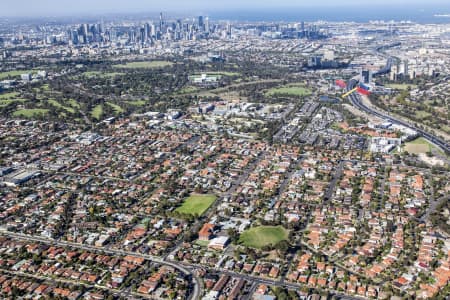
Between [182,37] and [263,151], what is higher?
[182,37]

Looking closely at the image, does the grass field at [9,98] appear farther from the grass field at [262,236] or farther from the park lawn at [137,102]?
the grass field at [262,236]

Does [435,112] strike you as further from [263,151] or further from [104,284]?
[104,284]

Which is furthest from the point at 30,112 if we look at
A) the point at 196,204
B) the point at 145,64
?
the point at 145,64

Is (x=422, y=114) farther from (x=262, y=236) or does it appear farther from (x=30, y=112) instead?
(x=30, y=112)

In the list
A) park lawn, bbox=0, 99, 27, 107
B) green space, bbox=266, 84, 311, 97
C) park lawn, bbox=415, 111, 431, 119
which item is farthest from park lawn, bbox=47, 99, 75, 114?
park lawn, bbox=415, 111, 431, 119

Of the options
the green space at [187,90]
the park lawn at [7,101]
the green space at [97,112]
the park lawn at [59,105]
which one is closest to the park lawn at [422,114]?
the green space at [187,90]

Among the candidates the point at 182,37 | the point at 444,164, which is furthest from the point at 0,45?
the point at 444,164
